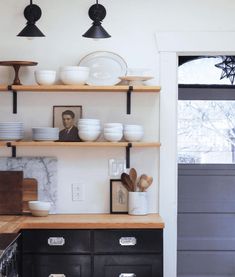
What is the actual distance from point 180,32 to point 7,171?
158 cm

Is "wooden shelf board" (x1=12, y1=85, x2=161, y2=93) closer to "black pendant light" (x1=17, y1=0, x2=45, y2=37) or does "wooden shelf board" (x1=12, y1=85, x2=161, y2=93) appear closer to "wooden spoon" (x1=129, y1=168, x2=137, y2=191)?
"black pendant light" (x1=17, y1=0, x2=45, y2=37)

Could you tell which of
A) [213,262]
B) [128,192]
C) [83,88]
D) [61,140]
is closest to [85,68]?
[83,88]

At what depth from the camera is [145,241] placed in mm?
3732

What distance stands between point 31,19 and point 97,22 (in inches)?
19.2

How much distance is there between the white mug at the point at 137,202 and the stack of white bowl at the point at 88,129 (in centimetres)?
48

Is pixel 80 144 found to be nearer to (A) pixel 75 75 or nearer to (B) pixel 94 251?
(A) pixel 75 75

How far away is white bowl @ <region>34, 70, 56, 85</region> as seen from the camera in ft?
12.9

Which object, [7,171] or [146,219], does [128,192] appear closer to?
[146,219]

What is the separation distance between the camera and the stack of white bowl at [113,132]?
3943 millimetres

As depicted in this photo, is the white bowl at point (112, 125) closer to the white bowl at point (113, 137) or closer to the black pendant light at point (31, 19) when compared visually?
the white bowl at point (113, 137)

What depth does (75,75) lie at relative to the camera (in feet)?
12.9

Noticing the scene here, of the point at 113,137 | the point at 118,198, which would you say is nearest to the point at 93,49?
the point at 113,137

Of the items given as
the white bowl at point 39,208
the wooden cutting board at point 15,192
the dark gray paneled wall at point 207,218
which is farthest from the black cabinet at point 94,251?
the dark gray paneled wall at point 207,218

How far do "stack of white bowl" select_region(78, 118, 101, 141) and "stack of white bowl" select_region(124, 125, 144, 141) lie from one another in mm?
199
